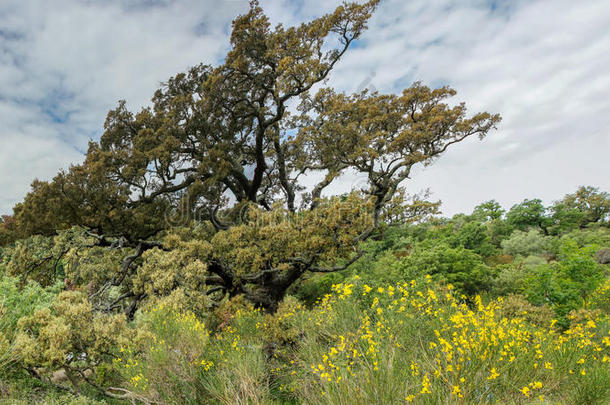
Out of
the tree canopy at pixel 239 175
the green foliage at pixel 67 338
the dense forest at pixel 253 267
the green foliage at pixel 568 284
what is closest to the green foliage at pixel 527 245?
the dense forest at pixel 253 267

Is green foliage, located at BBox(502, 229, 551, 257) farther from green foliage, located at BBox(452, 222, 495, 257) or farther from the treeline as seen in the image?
the treeline

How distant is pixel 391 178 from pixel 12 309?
39.5 feet

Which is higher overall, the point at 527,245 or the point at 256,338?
the point at 256,338

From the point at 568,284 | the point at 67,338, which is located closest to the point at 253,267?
the point at 67,338

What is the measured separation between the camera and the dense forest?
4633 millimetres

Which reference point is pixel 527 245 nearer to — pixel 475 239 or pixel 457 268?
pixel 475 239

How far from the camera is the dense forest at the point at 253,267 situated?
463 centimetres

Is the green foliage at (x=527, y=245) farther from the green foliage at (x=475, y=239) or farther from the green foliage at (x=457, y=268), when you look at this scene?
the green foliage at (x=457, y=268)

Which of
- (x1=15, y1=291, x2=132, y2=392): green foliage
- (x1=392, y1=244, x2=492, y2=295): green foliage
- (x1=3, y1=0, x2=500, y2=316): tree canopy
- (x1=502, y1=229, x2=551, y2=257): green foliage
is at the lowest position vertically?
(x1=502, y1=229, x2=551, y2=257): green foliage

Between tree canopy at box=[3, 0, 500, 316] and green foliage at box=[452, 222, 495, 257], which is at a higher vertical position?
tree canopy at box=[3, 0, 500, 316]

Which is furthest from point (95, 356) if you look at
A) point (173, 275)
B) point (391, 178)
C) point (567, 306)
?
point (567, 306)

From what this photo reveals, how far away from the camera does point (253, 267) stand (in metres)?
8.84

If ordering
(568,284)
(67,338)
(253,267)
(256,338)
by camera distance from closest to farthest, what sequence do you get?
(67,338), (256,338), (253,267), (568,284)

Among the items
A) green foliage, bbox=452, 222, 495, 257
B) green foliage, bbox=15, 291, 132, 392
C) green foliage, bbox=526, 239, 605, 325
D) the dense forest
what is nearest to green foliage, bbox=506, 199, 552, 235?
green foliage, bbox=452, 222, 495, 257
